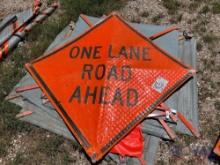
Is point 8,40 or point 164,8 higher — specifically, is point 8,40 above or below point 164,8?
above

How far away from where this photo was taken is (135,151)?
7207mm

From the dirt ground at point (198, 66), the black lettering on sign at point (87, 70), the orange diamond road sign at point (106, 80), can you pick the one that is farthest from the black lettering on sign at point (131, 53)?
the dirt ground at point (198, 66)

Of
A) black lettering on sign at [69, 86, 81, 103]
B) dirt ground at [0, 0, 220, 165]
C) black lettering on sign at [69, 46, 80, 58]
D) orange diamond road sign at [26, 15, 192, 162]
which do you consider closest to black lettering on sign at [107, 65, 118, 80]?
orange diamond road sign at [26, 15, 192, 162]

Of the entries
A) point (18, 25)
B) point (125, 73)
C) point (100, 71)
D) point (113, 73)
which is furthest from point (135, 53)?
point (18, 25)

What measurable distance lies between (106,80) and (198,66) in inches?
77.6

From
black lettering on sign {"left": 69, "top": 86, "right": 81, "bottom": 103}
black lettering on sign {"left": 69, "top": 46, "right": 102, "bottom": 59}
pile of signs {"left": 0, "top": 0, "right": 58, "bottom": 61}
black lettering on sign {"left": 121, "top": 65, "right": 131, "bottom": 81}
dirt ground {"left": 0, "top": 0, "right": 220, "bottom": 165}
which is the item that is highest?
pile of signs {"left": 0, "top": 0, "right": 58, "bottom": 61}

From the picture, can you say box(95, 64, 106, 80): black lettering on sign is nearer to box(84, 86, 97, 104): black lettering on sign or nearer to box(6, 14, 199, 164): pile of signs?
box(6, 14, 199, 164): pile of signs

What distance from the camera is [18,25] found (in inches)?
367

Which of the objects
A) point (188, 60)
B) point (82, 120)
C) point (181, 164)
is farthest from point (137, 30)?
point (181, 164)

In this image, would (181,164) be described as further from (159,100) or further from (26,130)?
(26,130)

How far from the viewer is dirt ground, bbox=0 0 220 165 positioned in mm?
7305

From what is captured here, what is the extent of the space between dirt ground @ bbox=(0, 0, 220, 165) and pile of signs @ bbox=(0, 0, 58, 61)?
1.54 ft

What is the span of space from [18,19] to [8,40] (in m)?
0.63

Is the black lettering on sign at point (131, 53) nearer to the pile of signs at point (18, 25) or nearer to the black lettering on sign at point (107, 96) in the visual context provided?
the black lettering on sign at point (107, 96)
